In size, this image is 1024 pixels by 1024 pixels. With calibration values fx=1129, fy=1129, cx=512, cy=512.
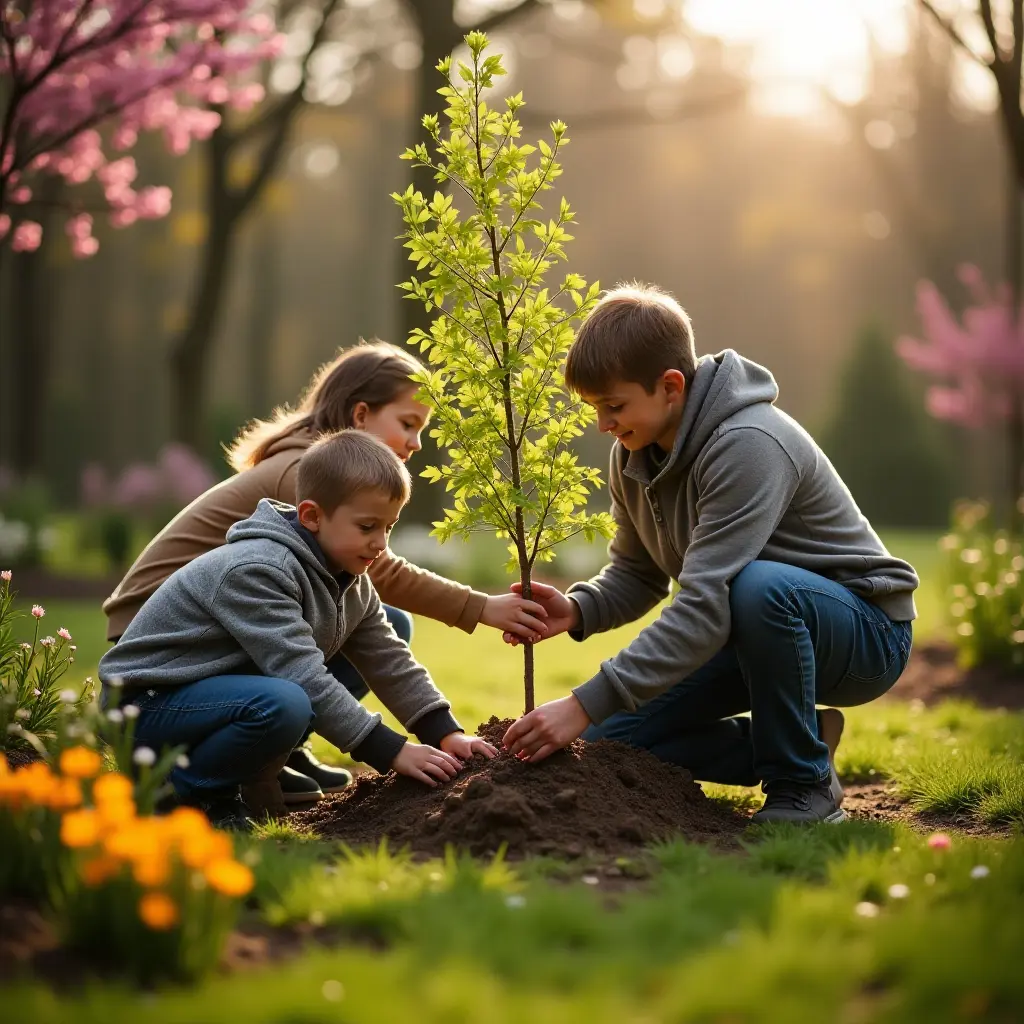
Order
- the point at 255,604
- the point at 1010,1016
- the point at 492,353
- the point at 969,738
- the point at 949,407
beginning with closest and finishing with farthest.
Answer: the point at 1010,1016 → the point at 255,604 → the point at 492,353 → the point at 969,738 → the point at 949,407

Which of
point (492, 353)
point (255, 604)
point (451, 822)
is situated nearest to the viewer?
point (451, 822)

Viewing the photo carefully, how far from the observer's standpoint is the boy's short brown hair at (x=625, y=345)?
339 cm

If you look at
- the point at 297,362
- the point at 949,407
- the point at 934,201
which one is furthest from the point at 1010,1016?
the point at 297,362

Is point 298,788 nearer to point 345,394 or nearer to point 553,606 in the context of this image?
point 553,606

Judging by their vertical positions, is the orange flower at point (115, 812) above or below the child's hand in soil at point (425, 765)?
above

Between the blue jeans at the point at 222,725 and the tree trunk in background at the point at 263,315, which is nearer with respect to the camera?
the blue jeans at the point at 222,725

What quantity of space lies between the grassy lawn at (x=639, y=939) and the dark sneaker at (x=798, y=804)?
19cm

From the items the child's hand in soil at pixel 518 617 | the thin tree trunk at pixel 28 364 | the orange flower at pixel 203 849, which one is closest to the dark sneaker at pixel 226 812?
the child's hand in soil at pixel 518 617

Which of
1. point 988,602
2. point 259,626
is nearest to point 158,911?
point 259,626

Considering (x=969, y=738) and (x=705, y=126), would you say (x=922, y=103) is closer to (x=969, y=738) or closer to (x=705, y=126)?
(x=705, y=126)

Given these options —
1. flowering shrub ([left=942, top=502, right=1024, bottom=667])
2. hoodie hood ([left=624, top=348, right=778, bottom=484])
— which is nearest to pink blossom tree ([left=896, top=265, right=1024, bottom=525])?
flowering shrub ([left=942, top=502, right=1024, bottom=667])

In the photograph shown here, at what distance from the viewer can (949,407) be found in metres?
15.1

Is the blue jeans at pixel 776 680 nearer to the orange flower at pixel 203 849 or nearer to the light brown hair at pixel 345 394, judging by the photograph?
the light brown hair at pixel 345 394

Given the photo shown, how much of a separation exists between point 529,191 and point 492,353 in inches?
19.9
